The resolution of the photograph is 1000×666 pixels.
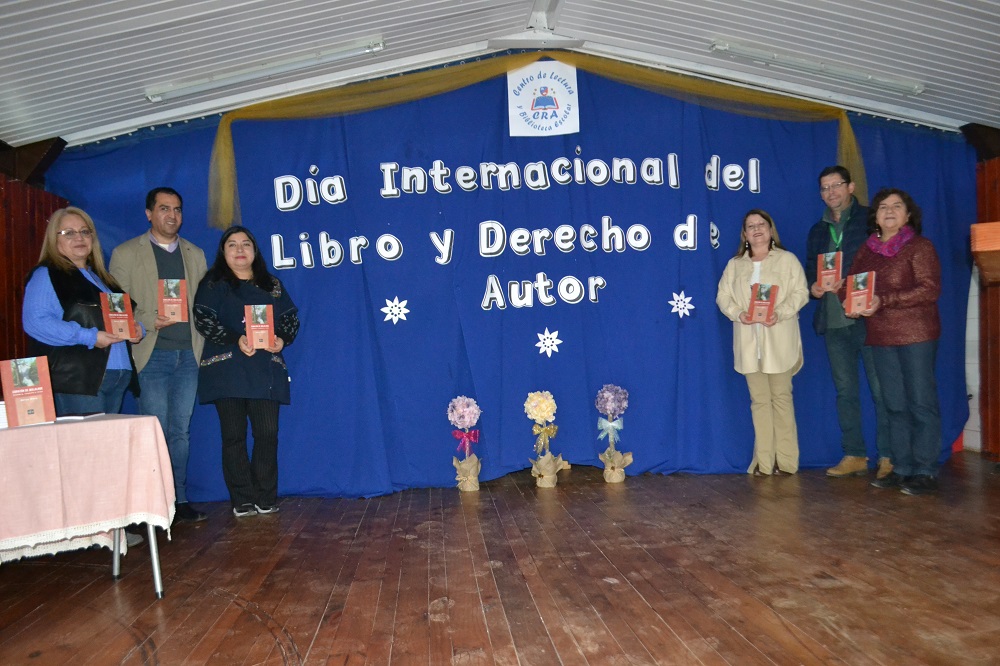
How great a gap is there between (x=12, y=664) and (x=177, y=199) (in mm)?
2544

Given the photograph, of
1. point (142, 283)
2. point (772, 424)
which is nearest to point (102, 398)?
point (142, 283)

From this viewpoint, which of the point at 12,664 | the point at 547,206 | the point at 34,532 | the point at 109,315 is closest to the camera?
the point at 12,664

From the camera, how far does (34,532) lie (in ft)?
8.23

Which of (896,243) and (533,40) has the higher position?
(533,40)

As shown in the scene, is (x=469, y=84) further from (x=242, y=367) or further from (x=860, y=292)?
(x=860, y=292)

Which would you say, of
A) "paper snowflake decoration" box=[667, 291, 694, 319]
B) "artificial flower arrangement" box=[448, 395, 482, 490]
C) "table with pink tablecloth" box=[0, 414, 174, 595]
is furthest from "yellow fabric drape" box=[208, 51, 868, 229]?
"table with pink tablecloth" box=[0, 414, 174, 595]

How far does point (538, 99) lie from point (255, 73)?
5.47ft

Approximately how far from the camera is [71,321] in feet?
10.9

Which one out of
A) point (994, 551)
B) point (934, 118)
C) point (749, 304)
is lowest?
point (994, 551)

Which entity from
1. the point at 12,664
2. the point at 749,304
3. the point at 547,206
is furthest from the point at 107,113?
the point at 749,304

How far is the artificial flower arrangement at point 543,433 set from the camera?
436cm

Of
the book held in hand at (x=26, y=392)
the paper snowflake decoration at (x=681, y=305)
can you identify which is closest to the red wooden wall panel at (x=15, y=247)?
the book held in hand at (x=26, y=392)

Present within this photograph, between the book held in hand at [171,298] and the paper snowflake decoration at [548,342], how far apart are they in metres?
2.02

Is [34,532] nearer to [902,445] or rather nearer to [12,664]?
[12,664]
